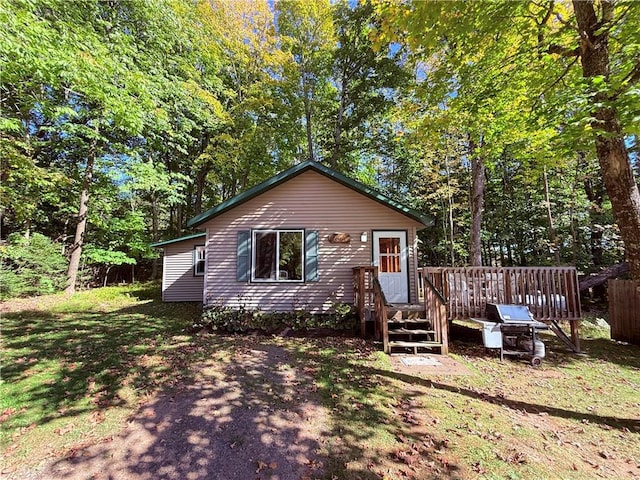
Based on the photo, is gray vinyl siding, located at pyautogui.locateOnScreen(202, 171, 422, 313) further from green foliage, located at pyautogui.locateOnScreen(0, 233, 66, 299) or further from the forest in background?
green foliage, located at pyautogui.locateOnScreen(0, 233, 66, 299)

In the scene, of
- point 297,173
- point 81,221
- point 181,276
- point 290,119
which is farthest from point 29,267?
point 290,119

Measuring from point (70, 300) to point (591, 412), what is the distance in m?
15.1

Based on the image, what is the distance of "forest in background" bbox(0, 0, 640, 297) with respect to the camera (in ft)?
15.5

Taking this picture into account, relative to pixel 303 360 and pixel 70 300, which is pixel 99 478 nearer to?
pixel 303 360

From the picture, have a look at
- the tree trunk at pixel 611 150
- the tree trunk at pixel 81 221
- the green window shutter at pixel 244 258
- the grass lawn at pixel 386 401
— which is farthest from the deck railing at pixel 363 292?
the tree trunk at pixel 81 221

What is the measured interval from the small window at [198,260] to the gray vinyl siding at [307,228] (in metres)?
5.40

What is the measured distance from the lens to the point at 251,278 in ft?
26.7

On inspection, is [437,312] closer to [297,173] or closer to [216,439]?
[216,439]

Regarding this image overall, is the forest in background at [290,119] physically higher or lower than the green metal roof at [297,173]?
higher

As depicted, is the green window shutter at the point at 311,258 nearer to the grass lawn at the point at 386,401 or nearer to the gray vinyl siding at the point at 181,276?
the grass lawn at the point at 386,401

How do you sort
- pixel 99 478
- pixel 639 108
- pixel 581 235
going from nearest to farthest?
pixel 99 478 → pixel 639 108 → pixel 581 235

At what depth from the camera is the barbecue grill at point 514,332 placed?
18.3 feet

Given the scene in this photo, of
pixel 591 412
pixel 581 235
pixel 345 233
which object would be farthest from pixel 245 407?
pixel 581 235

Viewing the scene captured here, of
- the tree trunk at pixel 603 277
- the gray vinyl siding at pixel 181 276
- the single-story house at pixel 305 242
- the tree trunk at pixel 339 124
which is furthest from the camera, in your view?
the tree trunk at pixel 339 124
